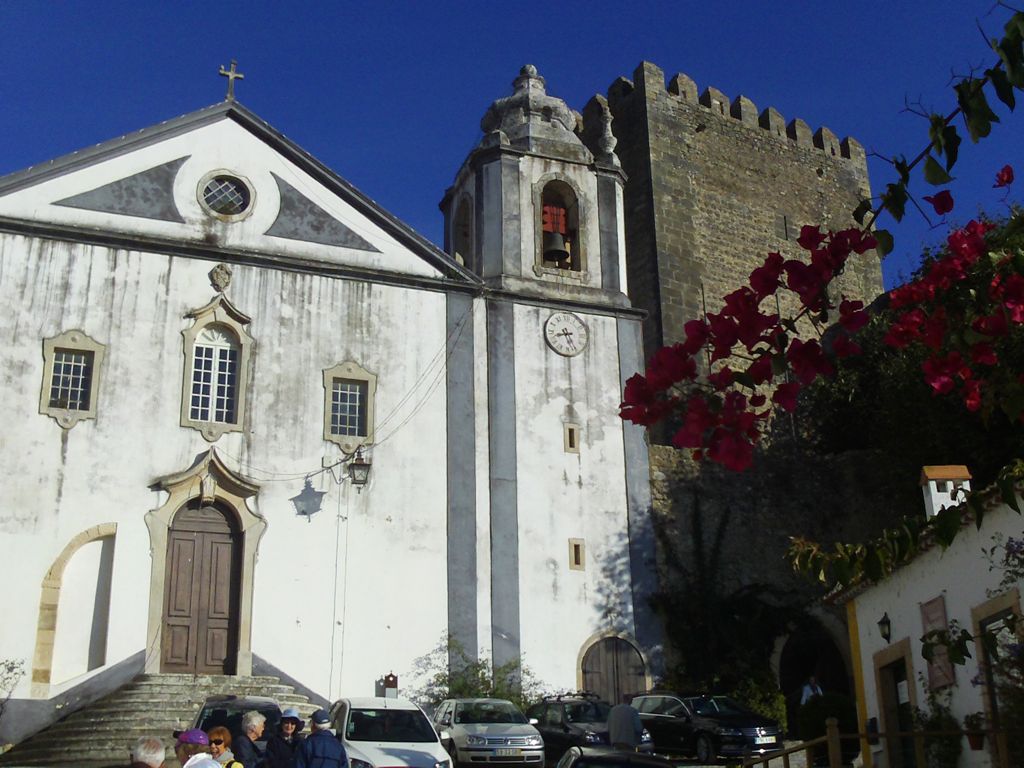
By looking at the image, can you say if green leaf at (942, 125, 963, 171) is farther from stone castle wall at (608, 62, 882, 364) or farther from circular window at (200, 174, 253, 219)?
stone castle wall at (608, 62, 882, 364)

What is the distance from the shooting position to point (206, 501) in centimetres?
1997

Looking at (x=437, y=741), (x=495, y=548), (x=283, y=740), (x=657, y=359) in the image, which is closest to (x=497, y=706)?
(x=437, y=741)

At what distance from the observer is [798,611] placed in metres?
22.9

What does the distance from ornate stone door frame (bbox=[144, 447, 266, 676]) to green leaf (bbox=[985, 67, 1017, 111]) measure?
55.6 ft

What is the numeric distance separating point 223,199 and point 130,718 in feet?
30.3

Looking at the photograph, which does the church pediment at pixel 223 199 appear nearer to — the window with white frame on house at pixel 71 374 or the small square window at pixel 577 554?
the window with white frame on house at pixel 71 374

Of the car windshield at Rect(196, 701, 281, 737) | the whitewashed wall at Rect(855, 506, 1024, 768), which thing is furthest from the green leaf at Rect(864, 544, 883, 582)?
the car windshield at Rect(196, 701, 281, 737)

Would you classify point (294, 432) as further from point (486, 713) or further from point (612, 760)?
point (612, 760)

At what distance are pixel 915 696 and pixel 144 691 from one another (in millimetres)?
10875

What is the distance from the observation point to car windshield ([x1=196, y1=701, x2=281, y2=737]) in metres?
13.6

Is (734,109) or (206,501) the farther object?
(734,109)

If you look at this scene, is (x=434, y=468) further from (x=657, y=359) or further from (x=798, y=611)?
(x=657, y=359)

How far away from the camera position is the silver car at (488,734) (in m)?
15.6

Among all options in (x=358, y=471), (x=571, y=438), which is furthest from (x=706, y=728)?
(x=358, y=471)
